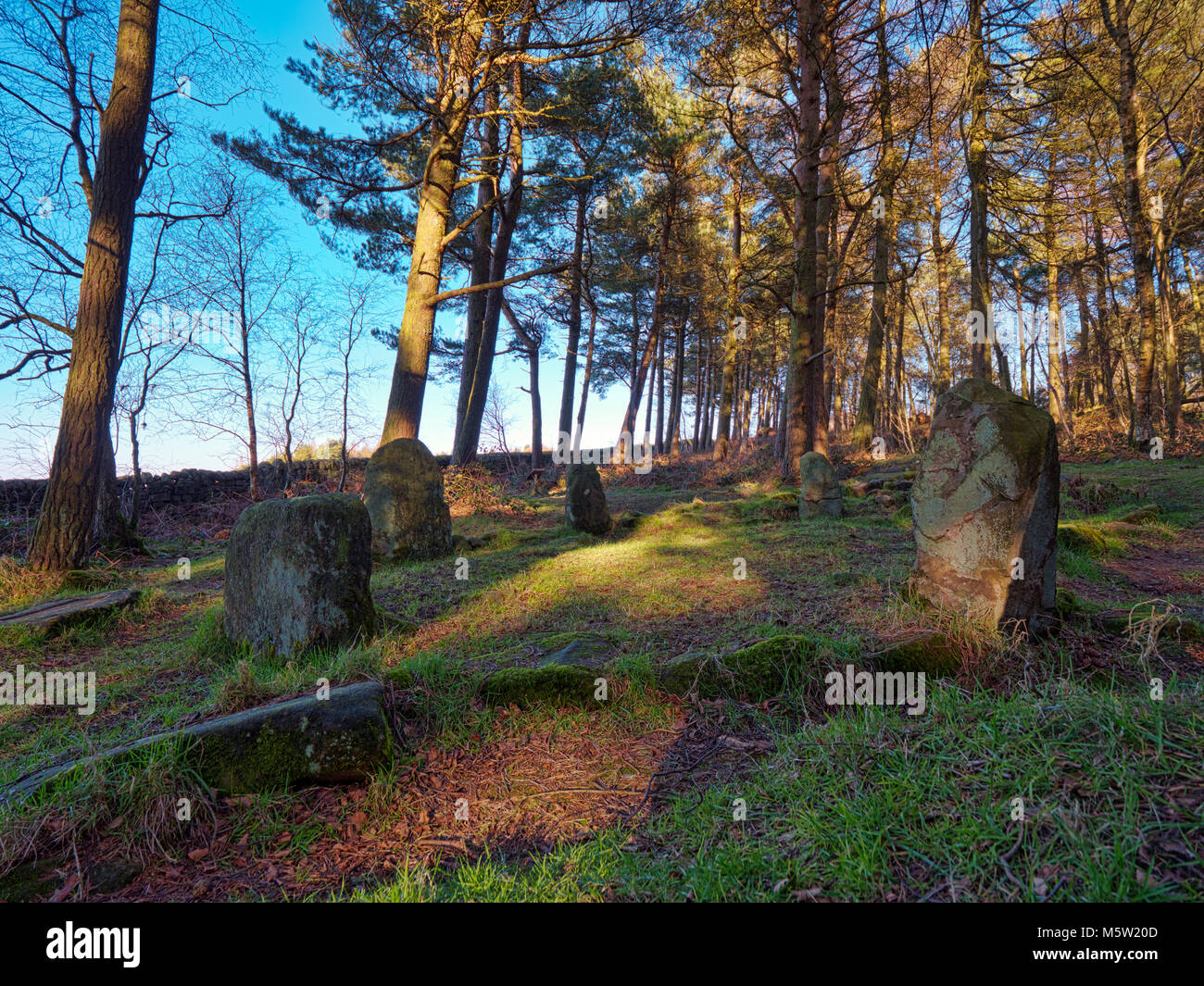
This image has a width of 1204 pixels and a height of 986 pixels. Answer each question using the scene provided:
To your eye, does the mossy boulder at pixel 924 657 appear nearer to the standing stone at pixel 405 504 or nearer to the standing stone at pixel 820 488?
the standing stone at pixel 820 488

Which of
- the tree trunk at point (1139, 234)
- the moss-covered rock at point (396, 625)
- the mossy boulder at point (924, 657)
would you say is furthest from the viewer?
the tree trunk at point (1139, 234)

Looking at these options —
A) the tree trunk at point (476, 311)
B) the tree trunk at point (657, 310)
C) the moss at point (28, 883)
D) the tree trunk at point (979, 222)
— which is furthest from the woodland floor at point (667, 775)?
the tree trunk at point (657, 310)

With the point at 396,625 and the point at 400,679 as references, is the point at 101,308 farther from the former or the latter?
the point at 400,679

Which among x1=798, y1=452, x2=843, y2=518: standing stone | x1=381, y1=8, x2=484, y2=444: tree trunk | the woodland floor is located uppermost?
x1=381, y1=8, x2=484, y2=444: tree trunk

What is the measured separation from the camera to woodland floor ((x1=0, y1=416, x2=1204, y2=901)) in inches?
62.4

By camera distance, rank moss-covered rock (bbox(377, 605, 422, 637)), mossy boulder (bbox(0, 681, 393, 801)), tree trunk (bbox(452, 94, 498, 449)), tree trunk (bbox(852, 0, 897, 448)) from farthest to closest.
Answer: tree trunk (bbox(452, 94, 498, 449))
tree trunk (bbox(852, 0, 897, 448))
moss-covered rock (bbox(377, 605, 422, 637))
mossy boulder (bbox(0, 681, 393, 801))

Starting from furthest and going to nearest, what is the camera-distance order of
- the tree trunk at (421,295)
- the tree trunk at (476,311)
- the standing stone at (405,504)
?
the tree trunk at (476,311) → the tree trunk at (421,295) → the standing stone at (405,504)

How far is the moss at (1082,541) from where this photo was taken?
5.24m

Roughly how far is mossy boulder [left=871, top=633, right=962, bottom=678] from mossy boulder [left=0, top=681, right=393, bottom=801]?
266 cm

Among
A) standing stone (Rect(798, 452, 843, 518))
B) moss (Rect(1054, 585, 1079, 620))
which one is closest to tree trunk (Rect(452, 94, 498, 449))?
standing stone (Rect(798, 452, 843, 518))

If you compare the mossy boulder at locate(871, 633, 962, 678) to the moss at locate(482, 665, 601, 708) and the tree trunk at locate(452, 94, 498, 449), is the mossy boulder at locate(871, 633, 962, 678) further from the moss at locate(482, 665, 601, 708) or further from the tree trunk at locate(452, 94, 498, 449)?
the tree trunk at locate(452, 94, 498, 449)

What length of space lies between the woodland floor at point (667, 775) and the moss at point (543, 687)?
0.08 meters

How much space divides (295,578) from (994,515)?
15.4 ft
